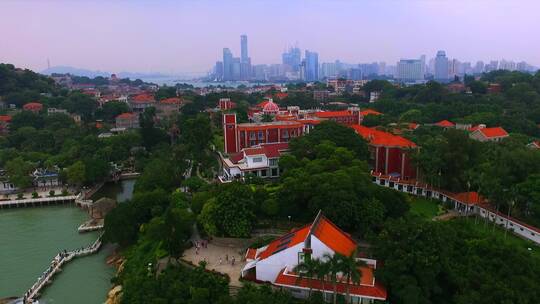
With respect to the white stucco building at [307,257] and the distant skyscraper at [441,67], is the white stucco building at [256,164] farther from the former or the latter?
the distant skyscraper at [441,67]

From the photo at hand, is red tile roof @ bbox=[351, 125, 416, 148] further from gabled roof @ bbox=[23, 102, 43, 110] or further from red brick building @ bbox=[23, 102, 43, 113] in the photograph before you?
gabled roof @ bbox=[23, 102, 43, 110]

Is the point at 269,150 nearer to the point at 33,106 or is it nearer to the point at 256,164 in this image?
the point at 256,164

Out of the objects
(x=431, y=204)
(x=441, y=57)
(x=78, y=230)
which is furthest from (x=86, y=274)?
(x=441, y=57)

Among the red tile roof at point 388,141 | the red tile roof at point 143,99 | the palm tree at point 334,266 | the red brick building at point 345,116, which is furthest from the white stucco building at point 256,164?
the red tile roof at point 143,99

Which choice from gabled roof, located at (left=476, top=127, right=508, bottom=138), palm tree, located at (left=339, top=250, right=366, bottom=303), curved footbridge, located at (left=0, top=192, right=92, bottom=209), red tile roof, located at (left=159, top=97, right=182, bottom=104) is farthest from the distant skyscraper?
palm tree, located at (left=339, top=250, right=366, bottom=303)

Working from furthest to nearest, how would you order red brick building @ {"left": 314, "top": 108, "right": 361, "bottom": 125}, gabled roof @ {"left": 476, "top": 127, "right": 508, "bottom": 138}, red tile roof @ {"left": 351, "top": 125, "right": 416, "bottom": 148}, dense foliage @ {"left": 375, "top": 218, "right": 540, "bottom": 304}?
red brick building @ {"left": 314, "top": 108, "right": 361, "bottom": 125} → gabled roof @ {"left": 476, "top": 127, "right": 508, "bottom": 138} → red tile roof @ {"left": 351, "top": 125, "right": 416, "bottom": 148} → dense foliage @ {"left": 375, "top": 218, "right": 540, "bottom": 304}

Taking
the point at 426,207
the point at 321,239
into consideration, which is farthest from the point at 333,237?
the point at 426,207

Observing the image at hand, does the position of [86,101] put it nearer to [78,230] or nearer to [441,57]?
[78,230]
